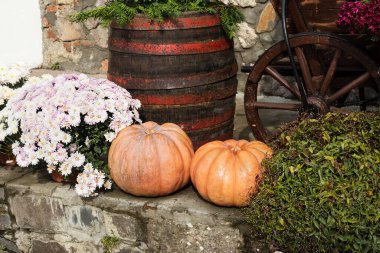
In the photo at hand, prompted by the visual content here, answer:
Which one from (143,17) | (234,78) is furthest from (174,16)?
(234,78)

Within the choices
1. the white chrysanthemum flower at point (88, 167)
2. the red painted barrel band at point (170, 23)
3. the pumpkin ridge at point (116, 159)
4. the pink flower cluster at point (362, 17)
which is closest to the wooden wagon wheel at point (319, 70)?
the pink flower cluster at point (362, 17)

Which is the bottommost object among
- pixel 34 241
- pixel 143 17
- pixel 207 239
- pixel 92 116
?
pixel 34 241

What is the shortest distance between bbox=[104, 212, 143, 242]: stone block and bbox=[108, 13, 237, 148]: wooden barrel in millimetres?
635

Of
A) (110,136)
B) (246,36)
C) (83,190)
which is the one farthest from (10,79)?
(246,36)

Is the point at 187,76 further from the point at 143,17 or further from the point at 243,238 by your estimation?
the point at 243,238

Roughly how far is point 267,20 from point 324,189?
2554 millimetres

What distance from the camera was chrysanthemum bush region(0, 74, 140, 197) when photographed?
2729 mm

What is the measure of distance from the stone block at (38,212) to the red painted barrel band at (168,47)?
0.96 metres

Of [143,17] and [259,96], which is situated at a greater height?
[143,17]

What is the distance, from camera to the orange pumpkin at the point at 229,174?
7.98 feet

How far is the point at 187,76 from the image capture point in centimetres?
289

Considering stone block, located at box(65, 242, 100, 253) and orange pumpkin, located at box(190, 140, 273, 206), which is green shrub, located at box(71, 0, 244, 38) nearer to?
orange pumpkin, located at box(190, 140, 273, 206)

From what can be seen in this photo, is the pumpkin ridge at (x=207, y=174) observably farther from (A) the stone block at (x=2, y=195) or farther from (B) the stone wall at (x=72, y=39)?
(B) the stone wall at (x=72, y=39)

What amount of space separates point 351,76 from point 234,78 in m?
0.70
